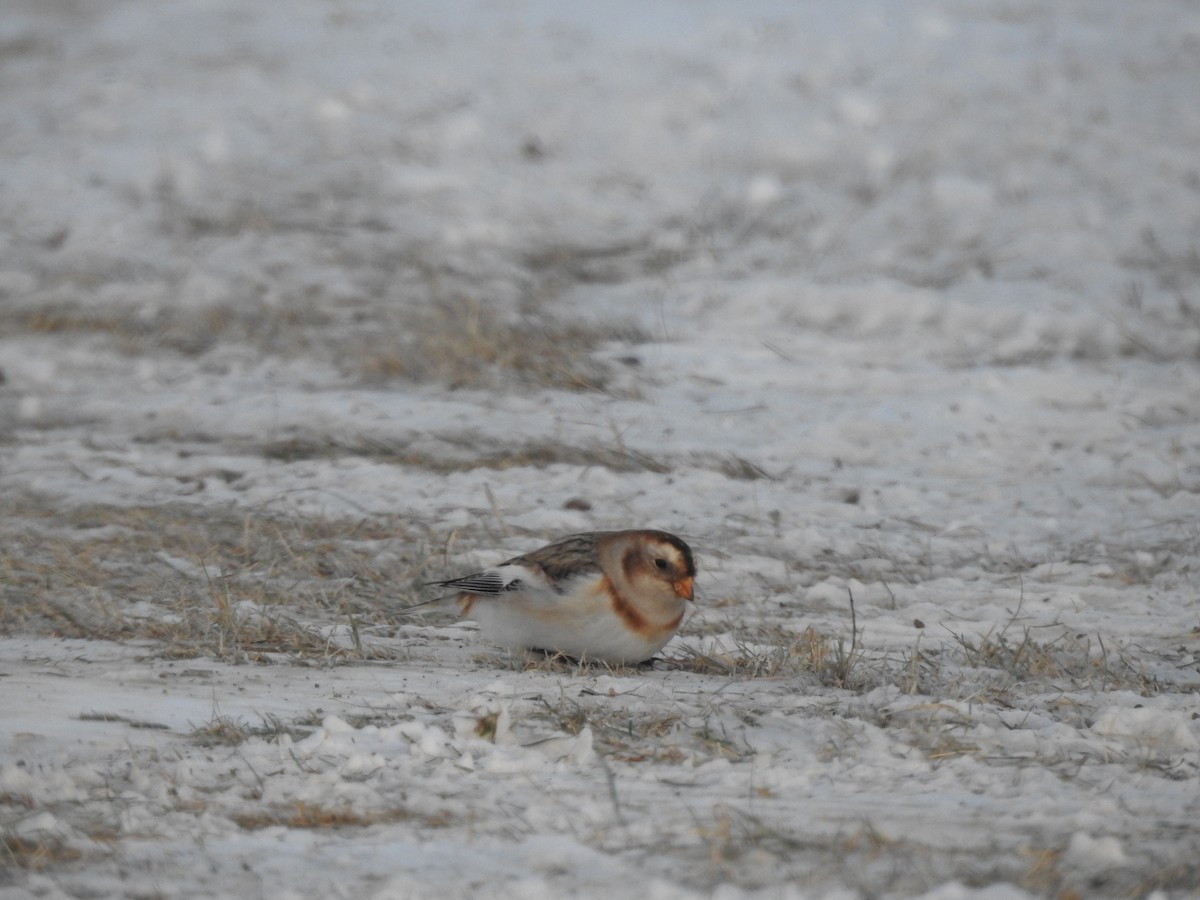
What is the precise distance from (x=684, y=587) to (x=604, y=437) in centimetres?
262

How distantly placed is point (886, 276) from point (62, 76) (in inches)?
348

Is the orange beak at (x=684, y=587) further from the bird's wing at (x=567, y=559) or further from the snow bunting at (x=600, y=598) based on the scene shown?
the bird's wing at (x=567, y=559)

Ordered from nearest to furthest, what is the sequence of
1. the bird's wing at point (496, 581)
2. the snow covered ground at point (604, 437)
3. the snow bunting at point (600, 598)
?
the snow covered ground at point (604, 437) < the snow bunting at point (600, 598) < the bird's wing at point (496, 581)

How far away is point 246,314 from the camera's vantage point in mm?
8867

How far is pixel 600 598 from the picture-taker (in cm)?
426

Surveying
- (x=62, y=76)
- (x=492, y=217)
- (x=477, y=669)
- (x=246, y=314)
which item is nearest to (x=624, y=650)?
(x=477, y=669)

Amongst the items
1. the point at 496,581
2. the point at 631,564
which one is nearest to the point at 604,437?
the point at 496,581

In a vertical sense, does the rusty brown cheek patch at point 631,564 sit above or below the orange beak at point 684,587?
above

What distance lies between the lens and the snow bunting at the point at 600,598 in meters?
4.28

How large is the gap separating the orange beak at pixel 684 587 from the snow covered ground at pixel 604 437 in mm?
261

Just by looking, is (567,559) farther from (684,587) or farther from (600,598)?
(684,587)

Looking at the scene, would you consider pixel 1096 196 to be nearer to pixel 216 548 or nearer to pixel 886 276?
pixel 886 276

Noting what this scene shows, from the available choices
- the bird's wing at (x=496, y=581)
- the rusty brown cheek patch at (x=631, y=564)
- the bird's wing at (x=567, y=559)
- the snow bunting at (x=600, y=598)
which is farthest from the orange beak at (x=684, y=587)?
the bird's wing at (x=496, y=581)

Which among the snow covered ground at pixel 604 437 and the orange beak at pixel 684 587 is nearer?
the snow covered ground at pixel 604 437
